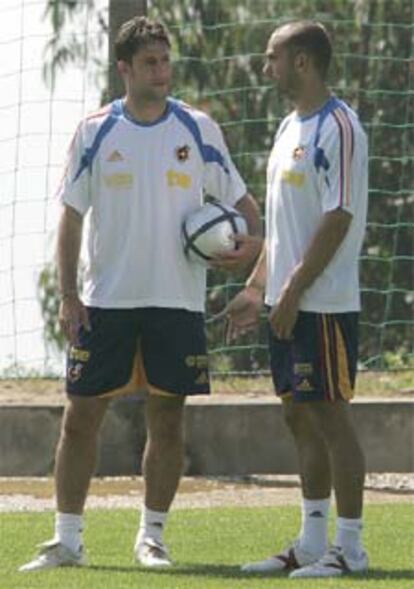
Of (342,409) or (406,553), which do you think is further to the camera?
(406,553)

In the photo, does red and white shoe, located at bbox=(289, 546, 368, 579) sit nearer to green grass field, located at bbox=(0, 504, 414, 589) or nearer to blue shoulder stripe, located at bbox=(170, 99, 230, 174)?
green grass field, located at bbox=(0, 504, 414, 589)

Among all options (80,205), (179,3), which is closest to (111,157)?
(80,205)

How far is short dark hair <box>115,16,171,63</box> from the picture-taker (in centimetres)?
1020

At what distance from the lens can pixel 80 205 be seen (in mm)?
10234

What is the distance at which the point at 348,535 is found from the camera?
9.96m

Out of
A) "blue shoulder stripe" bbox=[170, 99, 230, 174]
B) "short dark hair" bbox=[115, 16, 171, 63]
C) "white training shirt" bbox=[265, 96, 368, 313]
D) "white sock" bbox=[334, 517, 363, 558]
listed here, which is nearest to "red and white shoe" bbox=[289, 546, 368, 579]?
"white sock" bbox=[334, 517, 363, 558]

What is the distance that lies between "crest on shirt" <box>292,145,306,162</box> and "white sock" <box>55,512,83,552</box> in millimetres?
1568

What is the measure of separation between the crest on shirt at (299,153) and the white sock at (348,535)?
1.29 metres

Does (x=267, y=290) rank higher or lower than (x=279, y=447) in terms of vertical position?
higher

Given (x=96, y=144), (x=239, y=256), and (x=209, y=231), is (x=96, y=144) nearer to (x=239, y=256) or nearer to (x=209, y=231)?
(x=209, y=231)

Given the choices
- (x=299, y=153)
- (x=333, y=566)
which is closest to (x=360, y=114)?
(x=299, y=153)

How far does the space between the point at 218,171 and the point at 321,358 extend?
923 mm

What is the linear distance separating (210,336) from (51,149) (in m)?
1.81

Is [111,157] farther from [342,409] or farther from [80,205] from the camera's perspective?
[342,409]
